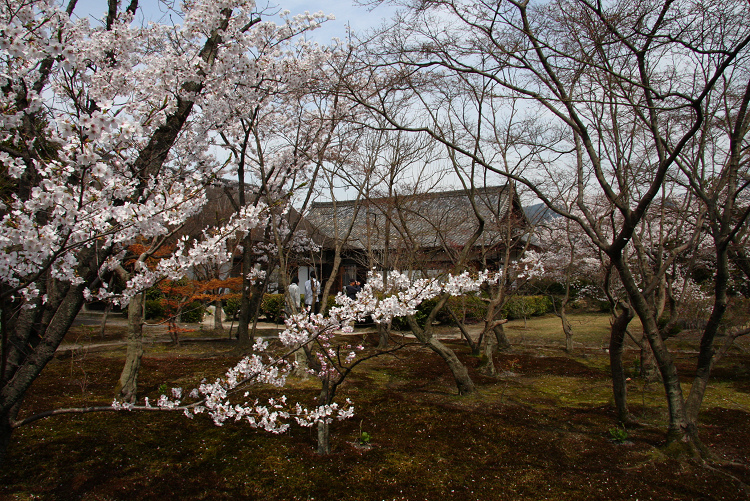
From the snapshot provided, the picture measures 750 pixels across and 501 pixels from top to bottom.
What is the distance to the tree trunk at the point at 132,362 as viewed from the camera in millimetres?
4453

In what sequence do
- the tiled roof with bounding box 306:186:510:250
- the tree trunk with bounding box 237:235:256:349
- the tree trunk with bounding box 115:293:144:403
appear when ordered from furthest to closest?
the tree trunk with bounding box 237:235:256:349 → the tiled roof with bounding box 306:186:510:250 → the tree trunk with bounding box 115:293:144:403

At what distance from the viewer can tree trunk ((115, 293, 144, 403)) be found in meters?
4.45

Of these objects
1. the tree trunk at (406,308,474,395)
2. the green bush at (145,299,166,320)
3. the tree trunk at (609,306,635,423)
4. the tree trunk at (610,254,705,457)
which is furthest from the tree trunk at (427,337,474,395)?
the green bush at (145,299,166,320)

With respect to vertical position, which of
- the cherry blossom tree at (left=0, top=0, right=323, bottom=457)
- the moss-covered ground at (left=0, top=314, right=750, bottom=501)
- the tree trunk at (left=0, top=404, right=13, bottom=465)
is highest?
the cherry blossom tree at (left=0, top=0, right=323, bottom=457)

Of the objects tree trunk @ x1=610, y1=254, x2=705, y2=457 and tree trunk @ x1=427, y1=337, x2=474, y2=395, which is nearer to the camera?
tree trunk @ x1=610, y1=254, x2=705, y2=457

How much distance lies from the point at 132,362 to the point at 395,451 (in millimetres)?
3090

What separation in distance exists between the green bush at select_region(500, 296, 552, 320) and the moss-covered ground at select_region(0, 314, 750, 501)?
7.87 m

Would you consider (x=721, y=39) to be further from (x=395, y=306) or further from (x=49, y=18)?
(x=49, y=18)

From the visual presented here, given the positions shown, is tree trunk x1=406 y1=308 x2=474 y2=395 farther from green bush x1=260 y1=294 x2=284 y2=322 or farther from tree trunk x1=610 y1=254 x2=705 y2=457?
green bush x1=260 y1=294 x2=284 y2=322

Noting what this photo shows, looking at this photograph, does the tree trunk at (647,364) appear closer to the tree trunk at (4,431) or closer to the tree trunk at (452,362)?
the tree trunk at (452,362)

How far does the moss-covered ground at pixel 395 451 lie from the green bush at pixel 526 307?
7870 millimetres

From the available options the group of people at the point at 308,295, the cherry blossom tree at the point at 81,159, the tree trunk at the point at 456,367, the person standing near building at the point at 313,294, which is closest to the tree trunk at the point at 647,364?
the tree trunk at the point at 456,367

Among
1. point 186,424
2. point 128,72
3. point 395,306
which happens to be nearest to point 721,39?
point 395,306

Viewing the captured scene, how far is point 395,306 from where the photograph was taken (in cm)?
294
